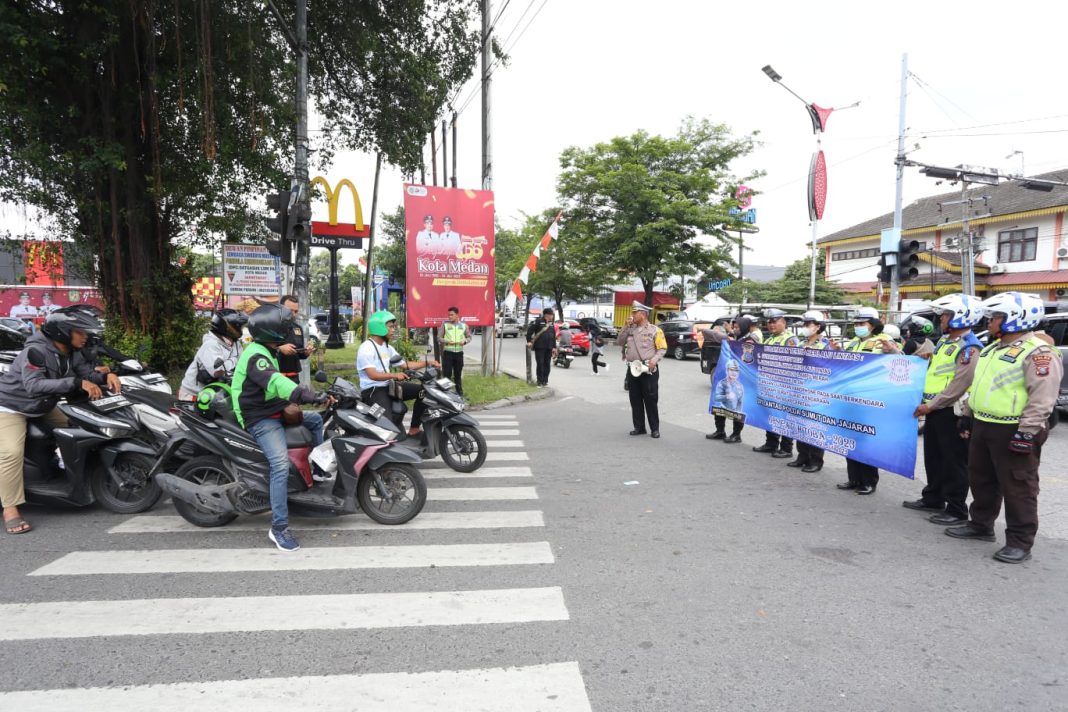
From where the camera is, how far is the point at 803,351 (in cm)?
709

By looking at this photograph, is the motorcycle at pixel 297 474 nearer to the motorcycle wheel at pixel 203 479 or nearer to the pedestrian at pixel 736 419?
the motorcycle wheel at pixel 203 479

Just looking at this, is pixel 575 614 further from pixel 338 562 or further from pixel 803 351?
pixel 803 351

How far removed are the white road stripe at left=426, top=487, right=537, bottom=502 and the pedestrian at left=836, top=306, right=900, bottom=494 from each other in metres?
3.25

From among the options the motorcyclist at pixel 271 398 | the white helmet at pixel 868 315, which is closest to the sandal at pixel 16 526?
the motorcyclist at pixel 271 398

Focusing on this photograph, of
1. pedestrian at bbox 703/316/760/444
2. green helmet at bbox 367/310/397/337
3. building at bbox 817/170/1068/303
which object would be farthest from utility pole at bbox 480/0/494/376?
building at bbox 817/170/1068/303

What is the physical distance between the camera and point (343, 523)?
5.10 metres

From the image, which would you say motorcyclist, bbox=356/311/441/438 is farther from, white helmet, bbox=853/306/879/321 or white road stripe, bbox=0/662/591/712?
white helmet, bbox=853/306/879/321

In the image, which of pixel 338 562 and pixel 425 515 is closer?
pixel 338 562

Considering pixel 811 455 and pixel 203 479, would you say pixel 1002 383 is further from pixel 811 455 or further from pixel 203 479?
pixel 203 479

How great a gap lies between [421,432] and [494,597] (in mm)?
3521

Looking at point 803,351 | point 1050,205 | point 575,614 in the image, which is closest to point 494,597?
point 575,614

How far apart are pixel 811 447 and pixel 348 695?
593 centimetres

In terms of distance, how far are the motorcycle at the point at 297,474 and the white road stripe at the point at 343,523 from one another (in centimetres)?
9

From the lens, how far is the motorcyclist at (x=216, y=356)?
611 centimetres
